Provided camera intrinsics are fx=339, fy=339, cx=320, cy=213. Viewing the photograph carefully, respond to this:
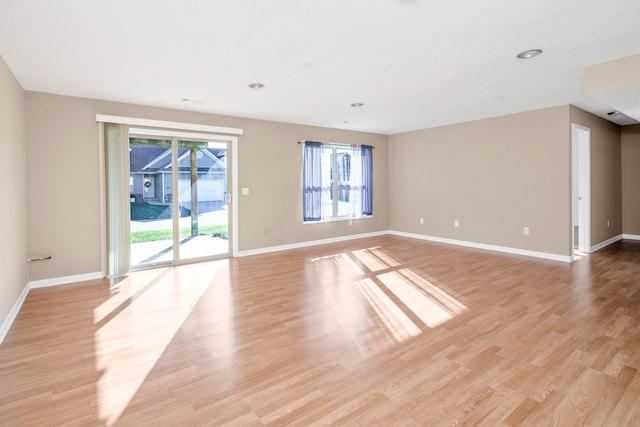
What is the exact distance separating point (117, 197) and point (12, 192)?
1.38 m

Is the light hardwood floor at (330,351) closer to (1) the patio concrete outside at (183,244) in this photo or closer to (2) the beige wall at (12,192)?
(2) the beige wall at (12,192)

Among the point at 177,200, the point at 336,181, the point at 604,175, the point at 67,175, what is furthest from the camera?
the point at 336,181

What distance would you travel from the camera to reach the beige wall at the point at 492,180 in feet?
17.7

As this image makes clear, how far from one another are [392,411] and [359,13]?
2571mm

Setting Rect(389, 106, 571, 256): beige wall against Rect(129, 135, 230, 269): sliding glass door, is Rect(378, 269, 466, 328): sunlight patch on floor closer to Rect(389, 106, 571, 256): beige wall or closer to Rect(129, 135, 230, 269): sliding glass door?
Rect(389, 106, 571, 256): beige wall

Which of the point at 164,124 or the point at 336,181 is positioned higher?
the point at 164,124

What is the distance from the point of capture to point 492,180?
6.22 metres

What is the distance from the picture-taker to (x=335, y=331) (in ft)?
9.65

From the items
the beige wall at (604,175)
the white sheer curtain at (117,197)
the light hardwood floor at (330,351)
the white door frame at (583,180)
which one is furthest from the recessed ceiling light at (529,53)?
the white sheer curtain at (117,197)

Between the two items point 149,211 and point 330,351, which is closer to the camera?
point 330,351

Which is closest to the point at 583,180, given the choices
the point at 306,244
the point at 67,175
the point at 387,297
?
the point at 387,297

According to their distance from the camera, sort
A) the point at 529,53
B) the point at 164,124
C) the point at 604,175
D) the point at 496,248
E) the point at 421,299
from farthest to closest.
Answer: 1. the point at 604,175
2. the point at 496,248
3. the point at 164,124
4. the point at 421,299
5. the point at 529,53

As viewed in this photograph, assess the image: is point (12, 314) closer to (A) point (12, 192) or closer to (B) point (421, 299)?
(A) point (12, 192)

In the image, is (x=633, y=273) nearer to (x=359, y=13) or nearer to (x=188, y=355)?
(x=359, y=13)
